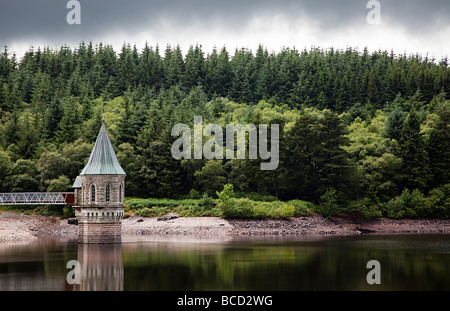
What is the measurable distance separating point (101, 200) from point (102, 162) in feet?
11.2

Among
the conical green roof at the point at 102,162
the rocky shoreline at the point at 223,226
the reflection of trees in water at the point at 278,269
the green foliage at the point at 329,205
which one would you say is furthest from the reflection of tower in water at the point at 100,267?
the green foliage at the point at 329,205

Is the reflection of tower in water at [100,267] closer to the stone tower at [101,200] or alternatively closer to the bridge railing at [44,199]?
the stone tower at [101,200]

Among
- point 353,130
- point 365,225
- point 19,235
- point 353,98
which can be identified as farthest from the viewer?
point 353,98

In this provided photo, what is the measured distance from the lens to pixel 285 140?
7888 cm

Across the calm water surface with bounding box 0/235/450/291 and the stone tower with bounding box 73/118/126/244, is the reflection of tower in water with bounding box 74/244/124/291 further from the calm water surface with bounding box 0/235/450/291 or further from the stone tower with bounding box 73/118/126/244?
the stone tower with bounding box 73/118/126/244

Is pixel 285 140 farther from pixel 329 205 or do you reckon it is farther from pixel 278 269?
pixel 278 269

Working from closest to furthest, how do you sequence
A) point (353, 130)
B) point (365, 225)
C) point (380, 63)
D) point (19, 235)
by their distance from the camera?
point (19, 235), point (365, 225), point (353, 130), point (380, 63)

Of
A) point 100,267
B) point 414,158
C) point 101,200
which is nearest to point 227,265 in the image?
point 100,267

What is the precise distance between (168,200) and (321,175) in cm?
1978

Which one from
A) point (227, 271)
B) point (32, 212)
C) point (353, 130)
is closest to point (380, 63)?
point (353, 130)

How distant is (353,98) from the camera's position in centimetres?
11944

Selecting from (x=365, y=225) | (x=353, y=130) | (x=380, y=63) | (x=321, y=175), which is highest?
(x=380, y=63)

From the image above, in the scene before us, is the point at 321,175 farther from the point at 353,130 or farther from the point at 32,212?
the point at 32,212
